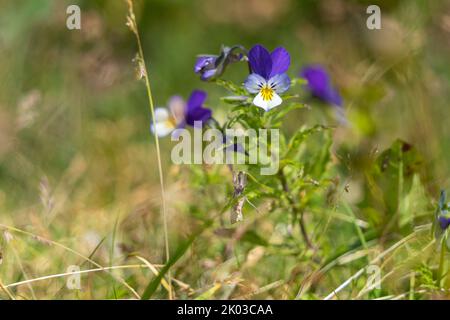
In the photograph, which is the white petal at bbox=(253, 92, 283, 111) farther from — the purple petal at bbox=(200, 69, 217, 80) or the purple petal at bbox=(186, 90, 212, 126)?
the purple petal at bbox=(186, 90, 212, 126)

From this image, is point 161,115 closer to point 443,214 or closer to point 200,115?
point 200,115

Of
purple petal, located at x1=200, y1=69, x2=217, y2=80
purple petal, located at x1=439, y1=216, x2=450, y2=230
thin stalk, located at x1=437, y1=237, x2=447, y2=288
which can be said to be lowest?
thin stalk, located at x1=437, y1=237, x2=447, y2=288

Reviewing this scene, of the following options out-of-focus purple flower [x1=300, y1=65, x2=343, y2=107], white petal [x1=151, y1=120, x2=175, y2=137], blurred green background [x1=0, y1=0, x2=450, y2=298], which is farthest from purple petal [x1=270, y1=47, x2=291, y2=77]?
out-of-focus purple flower [x1=300, y1=65, x2=343, y2=107]

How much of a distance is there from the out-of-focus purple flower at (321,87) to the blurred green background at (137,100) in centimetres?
7

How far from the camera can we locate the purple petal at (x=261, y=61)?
1646mm

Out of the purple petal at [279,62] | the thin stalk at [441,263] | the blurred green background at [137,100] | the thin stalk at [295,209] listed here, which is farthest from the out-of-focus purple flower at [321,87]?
the thin stalk at [441,263]

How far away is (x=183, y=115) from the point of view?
1922mm

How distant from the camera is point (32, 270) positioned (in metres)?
2.00

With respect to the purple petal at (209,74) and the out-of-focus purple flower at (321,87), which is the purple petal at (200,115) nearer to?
the purple petal at (209,74)

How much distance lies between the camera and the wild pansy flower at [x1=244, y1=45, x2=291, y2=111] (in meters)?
1.63

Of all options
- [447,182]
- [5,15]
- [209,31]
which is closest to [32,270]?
[447,182]

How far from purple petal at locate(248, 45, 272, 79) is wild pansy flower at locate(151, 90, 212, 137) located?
217 mm

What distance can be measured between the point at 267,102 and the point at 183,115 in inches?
14.9
